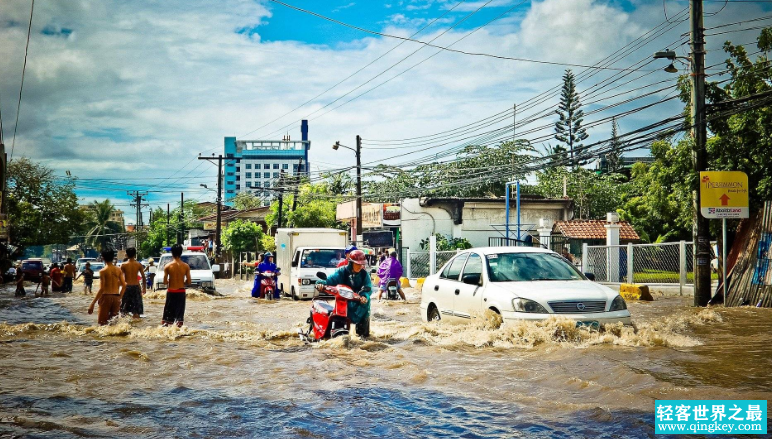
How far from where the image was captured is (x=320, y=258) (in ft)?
77.8

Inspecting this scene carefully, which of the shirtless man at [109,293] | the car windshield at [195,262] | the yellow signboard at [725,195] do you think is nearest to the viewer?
the shirtless man at [109,293]

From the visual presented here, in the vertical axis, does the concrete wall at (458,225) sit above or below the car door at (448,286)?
above

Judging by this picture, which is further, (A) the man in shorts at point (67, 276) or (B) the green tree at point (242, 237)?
(B) the green tree at point (242, 237)

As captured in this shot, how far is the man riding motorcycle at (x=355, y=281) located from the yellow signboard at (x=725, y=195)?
10.3 m

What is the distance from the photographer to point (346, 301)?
34.2 ft

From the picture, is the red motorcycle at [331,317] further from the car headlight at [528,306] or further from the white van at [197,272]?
the white van at [197,272]

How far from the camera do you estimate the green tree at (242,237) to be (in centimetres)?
6081

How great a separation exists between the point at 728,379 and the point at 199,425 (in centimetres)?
545

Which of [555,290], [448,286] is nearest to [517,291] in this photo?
[555,290]

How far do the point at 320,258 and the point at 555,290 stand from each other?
14.1 meters

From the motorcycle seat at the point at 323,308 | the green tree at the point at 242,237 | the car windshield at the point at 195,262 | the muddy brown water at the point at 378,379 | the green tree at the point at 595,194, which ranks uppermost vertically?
the green tree at the point at 595,194

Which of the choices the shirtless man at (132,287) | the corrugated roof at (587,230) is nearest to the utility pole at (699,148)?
the shirtless man at (132,287)

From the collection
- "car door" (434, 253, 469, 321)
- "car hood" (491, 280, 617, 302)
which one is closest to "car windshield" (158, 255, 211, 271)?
"car door" (434, 253, 469, 321)

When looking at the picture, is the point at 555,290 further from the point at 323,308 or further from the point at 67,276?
the point at 67,276
